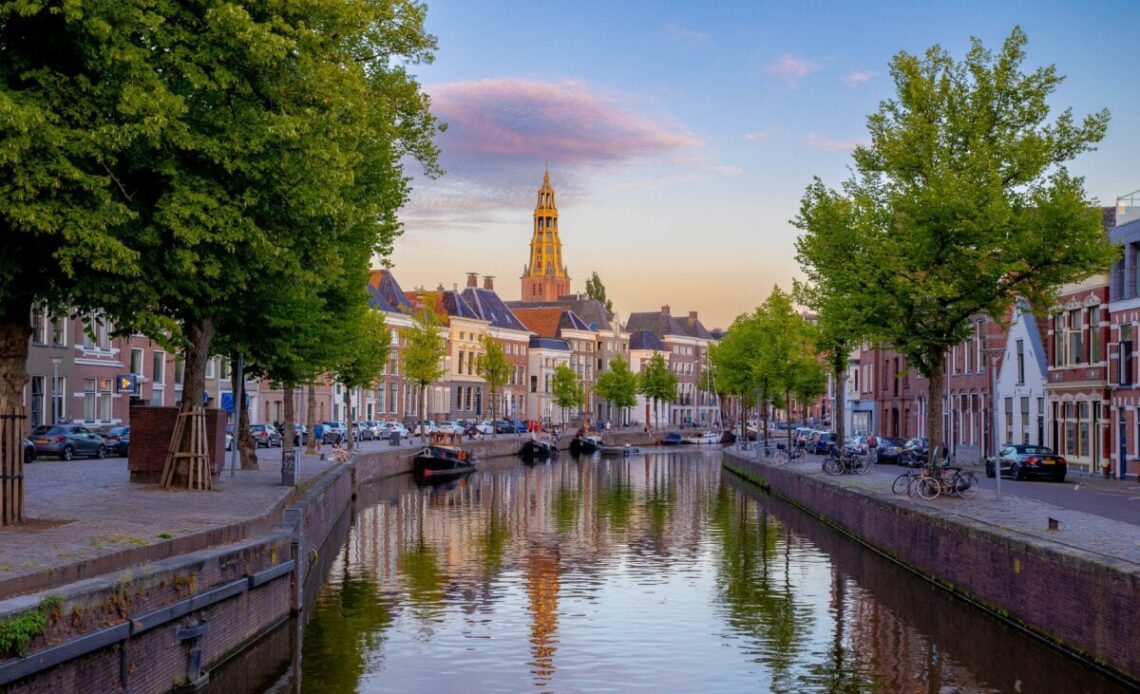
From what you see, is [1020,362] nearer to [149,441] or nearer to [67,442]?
[67,442]

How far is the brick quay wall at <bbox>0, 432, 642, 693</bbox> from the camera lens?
43.8 ft

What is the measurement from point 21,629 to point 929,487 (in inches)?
1077

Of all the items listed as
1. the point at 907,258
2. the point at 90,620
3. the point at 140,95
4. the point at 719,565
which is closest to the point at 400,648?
the point at 90,620

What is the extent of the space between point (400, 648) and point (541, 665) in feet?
8.50

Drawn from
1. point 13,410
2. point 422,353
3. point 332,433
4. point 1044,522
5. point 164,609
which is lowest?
point 164,609

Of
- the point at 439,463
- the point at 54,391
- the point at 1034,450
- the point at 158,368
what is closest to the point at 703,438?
the point at 439,463

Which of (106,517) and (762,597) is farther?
(762,597)

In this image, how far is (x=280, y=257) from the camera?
81.9 ft

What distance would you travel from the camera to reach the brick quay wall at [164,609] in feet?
43.8

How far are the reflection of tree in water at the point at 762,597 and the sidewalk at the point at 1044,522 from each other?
3.63m

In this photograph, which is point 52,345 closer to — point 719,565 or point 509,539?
point 509,539

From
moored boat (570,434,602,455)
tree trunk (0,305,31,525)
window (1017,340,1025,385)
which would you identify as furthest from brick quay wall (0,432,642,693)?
moored boat (570,434,602,455)

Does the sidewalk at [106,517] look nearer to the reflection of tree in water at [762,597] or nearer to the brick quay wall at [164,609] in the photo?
the brick quay wall at [164,609]

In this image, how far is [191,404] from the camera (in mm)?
32094
